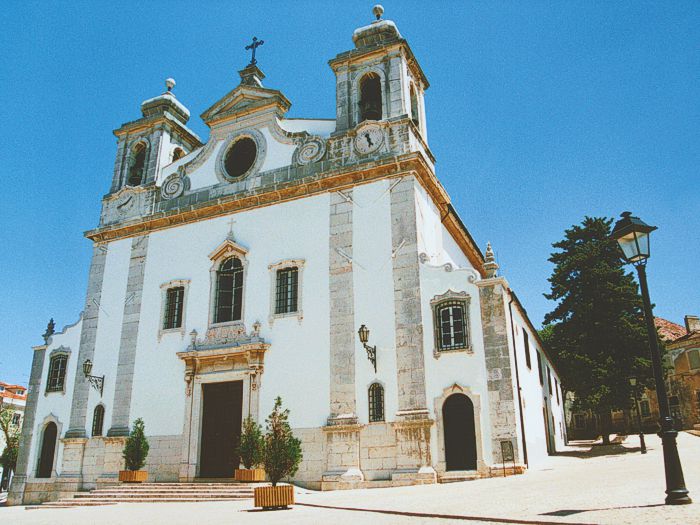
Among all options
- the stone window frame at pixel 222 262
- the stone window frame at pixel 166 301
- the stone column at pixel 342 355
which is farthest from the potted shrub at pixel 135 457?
Answer: the stone column at pixel 342 355

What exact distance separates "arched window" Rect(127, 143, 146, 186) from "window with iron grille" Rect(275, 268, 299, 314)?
9033 mm

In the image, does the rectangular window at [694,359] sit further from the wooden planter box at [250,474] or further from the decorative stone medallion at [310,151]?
the wooden planter box at [250,474]

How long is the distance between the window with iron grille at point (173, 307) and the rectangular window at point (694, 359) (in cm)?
4051

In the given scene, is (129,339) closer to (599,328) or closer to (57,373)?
(57,373)

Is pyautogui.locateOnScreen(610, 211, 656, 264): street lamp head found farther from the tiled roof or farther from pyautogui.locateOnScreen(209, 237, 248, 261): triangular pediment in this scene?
the tiled roof

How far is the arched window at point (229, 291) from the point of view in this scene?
1959 centimetres

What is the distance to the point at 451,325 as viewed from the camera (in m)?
16.4

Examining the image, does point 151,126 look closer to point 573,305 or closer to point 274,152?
point 274,152

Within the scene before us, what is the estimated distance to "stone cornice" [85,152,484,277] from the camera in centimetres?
1852

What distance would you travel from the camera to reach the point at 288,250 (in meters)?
19.3

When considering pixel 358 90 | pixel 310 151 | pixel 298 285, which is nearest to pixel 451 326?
pixel 298 285

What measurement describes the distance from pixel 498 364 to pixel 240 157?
1239 centimetres

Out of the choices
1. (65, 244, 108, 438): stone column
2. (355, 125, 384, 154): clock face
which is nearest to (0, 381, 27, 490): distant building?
(65, 244, 108, 438): stone column

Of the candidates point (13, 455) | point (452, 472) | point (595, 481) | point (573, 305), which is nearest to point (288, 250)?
point (452, 472)
